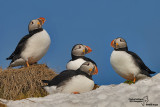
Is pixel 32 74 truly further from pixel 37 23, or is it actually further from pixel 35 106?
pixel 35 106

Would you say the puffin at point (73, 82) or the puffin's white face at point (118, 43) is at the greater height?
the puffin's white face at point (118, 43)

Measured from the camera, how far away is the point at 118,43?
7539mm

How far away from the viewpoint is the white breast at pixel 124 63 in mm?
7305

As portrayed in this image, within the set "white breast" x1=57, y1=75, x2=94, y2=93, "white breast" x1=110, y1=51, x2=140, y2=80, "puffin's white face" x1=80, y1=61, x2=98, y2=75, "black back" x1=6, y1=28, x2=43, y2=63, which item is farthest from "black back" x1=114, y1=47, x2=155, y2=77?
"black back" x1=6, y1=28, x2=43, y2=63

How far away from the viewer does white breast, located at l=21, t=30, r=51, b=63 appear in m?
8.79

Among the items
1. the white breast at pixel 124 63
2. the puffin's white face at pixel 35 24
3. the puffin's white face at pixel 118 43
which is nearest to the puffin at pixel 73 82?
the white breast at pixel 124 63

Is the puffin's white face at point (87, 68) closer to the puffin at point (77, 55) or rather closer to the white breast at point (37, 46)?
the puffin at point (77, 55)

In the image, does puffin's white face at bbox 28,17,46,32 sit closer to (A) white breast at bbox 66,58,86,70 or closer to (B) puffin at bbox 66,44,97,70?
(B) puffin at bbox 66,44,97,70

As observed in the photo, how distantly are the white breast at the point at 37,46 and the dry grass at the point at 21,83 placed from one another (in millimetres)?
483

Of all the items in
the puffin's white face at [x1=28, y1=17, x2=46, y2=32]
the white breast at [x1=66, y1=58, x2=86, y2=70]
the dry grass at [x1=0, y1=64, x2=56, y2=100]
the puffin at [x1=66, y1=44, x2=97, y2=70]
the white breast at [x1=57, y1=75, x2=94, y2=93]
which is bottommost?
the dry grass at [x1=0, y1=64, x2=56, y2=100]

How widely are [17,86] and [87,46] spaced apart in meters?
2.59

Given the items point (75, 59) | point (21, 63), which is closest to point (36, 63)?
point (21, 63)

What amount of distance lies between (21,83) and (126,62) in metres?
3.62

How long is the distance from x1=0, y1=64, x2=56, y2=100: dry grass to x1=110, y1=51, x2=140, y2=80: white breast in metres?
2.68
